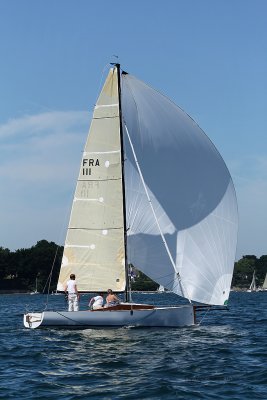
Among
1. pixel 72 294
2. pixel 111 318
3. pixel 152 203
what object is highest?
pixel 152 203

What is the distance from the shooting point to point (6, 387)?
15227mm

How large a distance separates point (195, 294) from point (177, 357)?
26.6 feet

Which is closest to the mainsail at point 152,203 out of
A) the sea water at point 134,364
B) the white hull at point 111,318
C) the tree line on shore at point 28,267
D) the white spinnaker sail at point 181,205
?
the white spinnaker sail at point 181,205

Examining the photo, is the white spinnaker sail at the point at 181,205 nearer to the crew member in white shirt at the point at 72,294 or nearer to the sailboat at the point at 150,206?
the sailboat at the point at 150,206

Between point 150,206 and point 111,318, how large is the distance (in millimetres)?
4928

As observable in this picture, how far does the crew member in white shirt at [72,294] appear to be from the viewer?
2705cm

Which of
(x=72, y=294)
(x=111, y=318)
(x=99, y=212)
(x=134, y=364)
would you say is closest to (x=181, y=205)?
(x=99, y=212)

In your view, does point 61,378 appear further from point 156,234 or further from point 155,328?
point 156,234

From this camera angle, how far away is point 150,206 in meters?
27.9

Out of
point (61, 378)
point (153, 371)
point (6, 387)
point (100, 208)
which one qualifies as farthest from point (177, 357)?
point (100, 208)

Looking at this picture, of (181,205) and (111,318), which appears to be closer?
(111,318)

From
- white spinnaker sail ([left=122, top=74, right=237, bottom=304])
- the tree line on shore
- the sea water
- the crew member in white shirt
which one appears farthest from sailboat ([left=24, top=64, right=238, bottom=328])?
the tree line on shore

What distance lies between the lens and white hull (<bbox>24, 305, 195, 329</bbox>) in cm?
2558

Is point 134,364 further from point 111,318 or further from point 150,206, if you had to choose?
point 150,206
